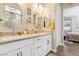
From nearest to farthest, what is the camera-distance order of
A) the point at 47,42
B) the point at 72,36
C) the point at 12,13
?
the point at 12,13
the point at 72,36
the point at 47,42

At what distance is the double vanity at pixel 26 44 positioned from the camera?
1.46 metres

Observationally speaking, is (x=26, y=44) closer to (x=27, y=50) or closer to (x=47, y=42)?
(x=27, y=50)

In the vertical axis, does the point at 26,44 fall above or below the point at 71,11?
below

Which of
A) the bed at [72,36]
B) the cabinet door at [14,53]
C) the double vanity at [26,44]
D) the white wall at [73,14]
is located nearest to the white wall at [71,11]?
the white wall at [73,14]

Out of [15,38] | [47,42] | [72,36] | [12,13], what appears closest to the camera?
[15,38]

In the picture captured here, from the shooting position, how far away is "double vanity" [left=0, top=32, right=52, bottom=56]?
1.46 m

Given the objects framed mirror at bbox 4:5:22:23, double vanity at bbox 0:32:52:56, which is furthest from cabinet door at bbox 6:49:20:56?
framed mirror at bbox 4:5:22:23

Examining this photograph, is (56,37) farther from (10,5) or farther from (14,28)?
(10,5)

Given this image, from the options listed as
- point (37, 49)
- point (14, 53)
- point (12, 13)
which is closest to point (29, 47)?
point (37, 49)

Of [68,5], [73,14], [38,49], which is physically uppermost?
[68,5]

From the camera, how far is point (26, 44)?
1770 mm

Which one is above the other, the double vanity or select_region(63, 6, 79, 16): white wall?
select_region(63, 6, 79, 16): white wall

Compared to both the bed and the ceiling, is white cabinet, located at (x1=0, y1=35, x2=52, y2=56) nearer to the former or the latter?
the bed

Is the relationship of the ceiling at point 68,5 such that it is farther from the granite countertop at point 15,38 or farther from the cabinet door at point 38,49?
the cabinet door at point 38,49
